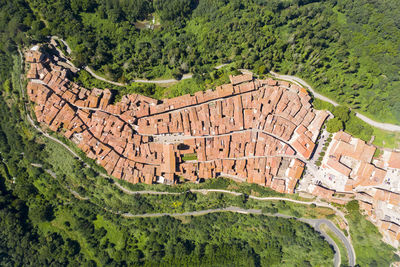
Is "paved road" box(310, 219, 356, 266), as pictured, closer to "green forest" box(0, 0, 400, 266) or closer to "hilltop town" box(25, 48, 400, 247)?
"green forest" box(0, 0, 400, 266)

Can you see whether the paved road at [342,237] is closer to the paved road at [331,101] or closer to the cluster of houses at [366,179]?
the cluster of houses at [366,179]

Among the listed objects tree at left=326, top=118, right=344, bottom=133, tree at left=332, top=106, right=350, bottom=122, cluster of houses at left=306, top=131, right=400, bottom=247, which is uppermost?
tree at left=332, top=106, right=350, bottom=122

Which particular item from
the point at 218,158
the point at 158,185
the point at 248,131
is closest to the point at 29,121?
the point at 158,185

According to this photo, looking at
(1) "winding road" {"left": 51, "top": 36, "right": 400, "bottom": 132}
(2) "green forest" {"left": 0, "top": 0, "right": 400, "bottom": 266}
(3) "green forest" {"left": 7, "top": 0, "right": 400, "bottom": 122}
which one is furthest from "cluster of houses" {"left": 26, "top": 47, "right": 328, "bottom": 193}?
(3) "green forest" {"left": 7, "top": 0, "right": 400, "bottom": 122}

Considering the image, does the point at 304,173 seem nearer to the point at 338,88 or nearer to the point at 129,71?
the point at 338,88

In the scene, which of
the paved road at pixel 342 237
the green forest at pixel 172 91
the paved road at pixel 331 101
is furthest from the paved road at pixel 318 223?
the paved road at pixel 331 101

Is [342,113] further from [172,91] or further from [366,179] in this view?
[172,91]

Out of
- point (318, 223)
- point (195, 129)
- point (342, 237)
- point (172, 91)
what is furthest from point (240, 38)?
point (342, 237)

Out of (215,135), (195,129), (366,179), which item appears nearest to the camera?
(366,179)
